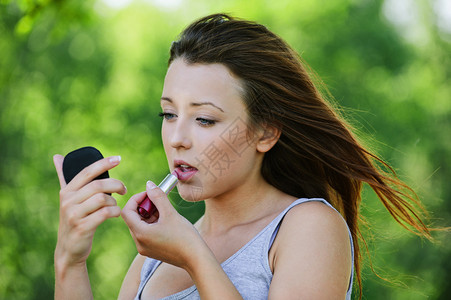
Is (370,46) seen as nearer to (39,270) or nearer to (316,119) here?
(39,270)

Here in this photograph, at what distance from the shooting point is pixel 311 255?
1597mm

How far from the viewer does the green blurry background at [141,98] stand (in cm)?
855

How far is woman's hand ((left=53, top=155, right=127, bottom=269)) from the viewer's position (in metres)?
1.49

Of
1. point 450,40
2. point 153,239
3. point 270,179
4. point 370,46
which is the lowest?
point 450,40

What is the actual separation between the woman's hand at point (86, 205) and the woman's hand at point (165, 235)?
9 cm

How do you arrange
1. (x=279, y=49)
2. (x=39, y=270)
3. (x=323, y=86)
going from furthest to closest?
(x=39, y=270), (x=323, y=86), (x=279, y=49)

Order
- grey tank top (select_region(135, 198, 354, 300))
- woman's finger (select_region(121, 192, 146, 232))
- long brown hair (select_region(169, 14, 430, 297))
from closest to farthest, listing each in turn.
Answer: woman's finger (select_region(121, 192, 146, 232)) < grey tank top (select_region(135, 198, 354, 300)) < long brown hair (select_region(169, 14, 430, 297))

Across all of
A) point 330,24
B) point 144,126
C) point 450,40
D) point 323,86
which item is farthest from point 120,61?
point 323,86

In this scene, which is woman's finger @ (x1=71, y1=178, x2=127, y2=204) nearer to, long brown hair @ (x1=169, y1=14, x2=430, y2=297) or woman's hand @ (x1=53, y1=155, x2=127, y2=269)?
woman's hand @ (x1=53, y1=155, x2=127, y2=269)

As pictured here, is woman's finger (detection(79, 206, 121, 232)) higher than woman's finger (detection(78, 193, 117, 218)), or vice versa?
woman's finger (detection(78, 193, 117, 218))

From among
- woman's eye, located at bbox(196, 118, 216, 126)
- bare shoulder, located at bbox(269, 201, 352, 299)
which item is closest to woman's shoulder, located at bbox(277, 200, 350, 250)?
bare shoulder, located at bbox(269, 201, 352, 299)

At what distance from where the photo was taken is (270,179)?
2.01 metres

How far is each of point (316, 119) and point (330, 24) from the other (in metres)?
7.24

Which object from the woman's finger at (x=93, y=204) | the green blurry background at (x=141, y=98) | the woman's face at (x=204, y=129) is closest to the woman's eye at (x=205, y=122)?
the woman's face at (x=204, y=129)
